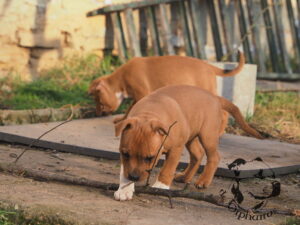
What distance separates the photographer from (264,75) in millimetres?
10211

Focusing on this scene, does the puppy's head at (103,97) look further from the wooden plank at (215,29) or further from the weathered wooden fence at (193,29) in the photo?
the wooden plank at (215,29)

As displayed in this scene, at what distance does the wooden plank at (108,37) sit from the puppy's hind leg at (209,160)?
521 centimetres

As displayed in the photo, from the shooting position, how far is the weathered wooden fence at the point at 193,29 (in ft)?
31.4

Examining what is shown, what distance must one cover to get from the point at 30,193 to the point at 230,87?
4052mm

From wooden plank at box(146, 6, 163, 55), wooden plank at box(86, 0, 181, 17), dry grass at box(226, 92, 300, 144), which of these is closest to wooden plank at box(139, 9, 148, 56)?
wooden plank at box(146, 6, 163, 55)

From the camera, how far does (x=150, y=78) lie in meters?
7.35

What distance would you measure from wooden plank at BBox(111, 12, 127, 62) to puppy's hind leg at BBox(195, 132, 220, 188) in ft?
16.1

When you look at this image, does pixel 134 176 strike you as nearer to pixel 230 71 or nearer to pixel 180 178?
pixel 180 178

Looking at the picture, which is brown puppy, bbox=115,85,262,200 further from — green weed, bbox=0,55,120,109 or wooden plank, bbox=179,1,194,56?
wooden plank, bbox=179,1,194,56

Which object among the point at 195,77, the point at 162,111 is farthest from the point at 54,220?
the point at 195,77

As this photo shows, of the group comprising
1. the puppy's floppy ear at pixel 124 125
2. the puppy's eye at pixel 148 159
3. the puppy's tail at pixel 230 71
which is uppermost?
the puppy's floppy ear at pixel 124 125

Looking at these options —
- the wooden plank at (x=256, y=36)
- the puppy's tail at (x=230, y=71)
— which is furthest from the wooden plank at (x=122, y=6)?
the puppy's tail at (x=230, y=71)

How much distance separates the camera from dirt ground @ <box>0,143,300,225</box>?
3.71 meters

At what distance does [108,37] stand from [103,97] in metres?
2.47
